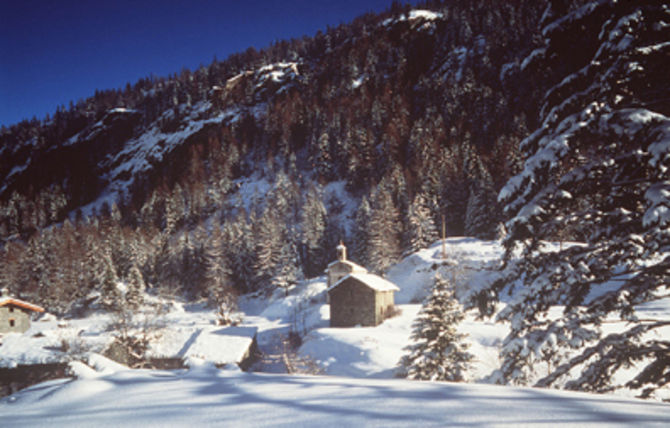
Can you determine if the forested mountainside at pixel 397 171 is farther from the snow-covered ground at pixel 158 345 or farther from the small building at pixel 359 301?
the snow-covered ground at pixel 158 345

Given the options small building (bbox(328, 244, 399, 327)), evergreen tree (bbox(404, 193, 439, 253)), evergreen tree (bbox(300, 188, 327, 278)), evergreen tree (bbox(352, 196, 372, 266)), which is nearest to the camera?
small building (bbox(328, 244, 399, 327))

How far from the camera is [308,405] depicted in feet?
8.54

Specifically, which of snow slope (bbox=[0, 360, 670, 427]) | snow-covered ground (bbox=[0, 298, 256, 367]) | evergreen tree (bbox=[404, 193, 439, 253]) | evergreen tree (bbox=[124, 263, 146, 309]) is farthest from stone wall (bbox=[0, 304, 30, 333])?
evergreen tree (bbox=[404, 193, 439, 253])

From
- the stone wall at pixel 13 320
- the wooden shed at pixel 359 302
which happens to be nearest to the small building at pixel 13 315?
the stone wall at pixel 13 320

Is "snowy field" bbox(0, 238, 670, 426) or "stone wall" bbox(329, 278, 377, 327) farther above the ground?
"snowy field" bbox(0, 238, 670, 426)

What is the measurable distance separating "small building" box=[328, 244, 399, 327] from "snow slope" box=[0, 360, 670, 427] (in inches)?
1083

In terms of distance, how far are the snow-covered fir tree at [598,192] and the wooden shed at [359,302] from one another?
24.7m

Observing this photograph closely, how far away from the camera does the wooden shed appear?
30125 mm

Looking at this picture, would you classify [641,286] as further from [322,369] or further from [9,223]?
[9,223]

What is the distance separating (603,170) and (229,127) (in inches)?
5489

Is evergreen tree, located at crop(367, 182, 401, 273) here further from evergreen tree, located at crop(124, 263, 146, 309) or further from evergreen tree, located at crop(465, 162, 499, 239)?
evergreen tree, located at crop(124, 263, 146, 309)

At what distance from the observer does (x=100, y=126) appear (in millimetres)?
162125

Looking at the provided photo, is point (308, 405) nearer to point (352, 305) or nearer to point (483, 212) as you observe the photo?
point (352, 305)

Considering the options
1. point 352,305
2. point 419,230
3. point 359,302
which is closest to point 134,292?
point 352,305
